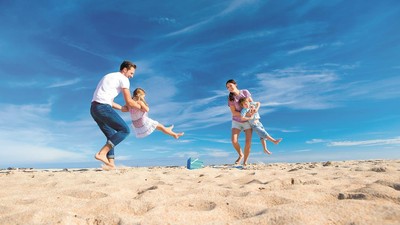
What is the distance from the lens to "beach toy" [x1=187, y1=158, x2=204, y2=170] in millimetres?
7117

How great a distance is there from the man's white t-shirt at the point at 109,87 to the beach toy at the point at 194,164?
7.33 feet

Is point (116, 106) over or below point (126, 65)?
below

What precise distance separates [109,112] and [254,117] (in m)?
3.66

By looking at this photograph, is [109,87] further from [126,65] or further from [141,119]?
[141,119]

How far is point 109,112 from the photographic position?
630 centimetres

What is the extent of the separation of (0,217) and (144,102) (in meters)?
4.62

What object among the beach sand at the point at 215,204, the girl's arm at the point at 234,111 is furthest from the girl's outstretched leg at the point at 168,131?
the beach sand at the point at 215,204

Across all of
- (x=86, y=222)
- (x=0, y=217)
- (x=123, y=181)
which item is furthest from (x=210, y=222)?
(x=123, y=181)

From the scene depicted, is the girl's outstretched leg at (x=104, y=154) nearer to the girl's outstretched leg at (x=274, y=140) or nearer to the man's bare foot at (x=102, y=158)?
the man's bare foot at (x=102, y=158)

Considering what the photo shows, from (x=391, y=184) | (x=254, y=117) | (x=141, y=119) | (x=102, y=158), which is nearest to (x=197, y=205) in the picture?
(x=391, y=184)

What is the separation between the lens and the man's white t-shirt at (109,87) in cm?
627

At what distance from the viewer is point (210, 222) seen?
2250 mm

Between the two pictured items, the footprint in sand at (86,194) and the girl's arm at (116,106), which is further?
the girl's arm at (116,106)

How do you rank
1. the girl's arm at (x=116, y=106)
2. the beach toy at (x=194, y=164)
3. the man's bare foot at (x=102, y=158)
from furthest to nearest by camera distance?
the beach toy at (x=194, y=164) < the girl's arm at (x=116, y=106) < the man's bare foot at (x=102, y=158)
